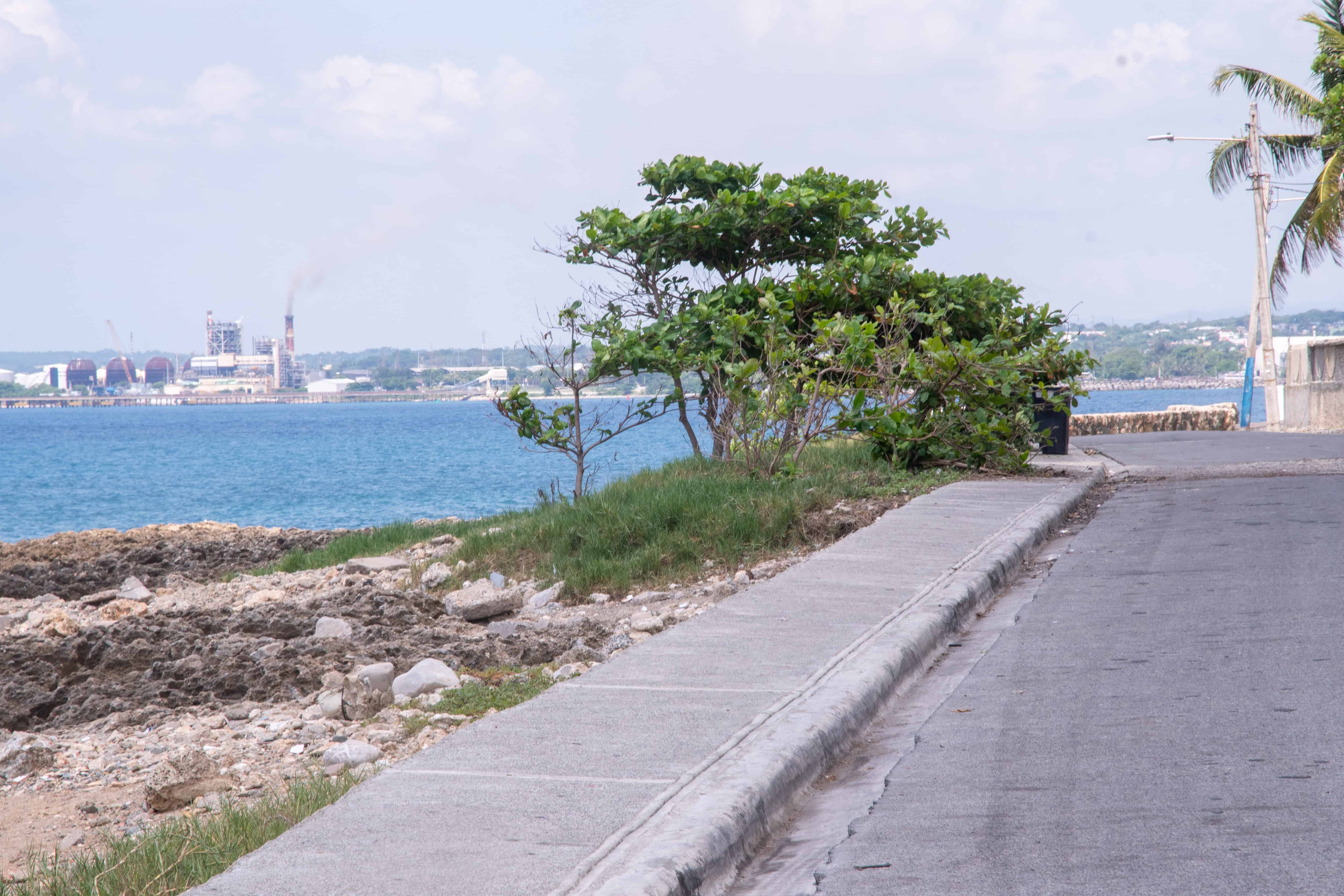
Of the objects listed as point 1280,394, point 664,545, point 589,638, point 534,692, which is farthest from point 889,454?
point 1280,394

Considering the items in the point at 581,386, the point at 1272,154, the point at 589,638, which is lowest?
the point at 589,638

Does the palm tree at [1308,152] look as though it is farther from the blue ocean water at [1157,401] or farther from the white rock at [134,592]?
the blue ocean water at [1157,401]

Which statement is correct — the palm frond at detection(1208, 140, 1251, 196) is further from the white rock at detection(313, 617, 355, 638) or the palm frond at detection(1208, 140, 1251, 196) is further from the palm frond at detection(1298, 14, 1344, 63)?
the white rock at detection(313, 617, 355, 638)

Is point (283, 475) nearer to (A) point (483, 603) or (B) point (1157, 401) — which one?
(A) point (483, 603)

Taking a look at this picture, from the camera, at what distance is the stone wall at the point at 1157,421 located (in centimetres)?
3281

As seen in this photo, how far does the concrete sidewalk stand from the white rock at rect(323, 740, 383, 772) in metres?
0.64

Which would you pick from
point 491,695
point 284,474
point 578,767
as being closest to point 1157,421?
point 491,695

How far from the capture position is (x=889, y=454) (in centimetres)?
1515

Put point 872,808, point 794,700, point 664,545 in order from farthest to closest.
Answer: point 664,545
point 794,700
point 872,808

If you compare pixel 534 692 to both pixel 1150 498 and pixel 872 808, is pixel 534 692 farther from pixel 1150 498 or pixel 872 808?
pixel 1150 498

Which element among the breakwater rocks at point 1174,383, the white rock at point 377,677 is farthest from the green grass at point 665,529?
the breakwater rocks at point 1174,383

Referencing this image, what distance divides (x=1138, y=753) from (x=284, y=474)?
211 feet

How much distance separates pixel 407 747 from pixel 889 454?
1030 centimetres

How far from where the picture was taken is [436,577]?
38.8ft
